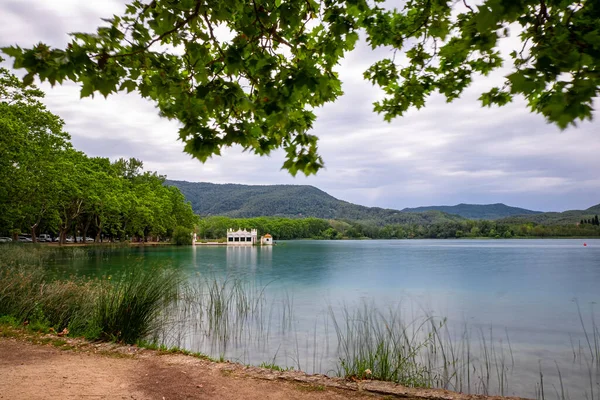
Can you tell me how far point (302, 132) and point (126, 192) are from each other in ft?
134

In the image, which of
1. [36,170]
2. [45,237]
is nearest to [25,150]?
[36,170]

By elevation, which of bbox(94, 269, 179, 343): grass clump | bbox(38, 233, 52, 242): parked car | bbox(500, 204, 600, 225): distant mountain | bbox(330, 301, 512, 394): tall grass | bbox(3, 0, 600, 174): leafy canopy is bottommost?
bbox(330, 301, 512, 394): tall grass

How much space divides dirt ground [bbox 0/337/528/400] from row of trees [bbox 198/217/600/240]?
3155 inches

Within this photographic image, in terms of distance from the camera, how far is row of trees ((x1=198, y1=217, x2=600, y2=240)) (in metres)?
93.0

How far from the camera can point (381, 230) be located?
422ft

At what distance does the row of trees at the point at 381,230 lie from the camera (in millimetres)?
93000

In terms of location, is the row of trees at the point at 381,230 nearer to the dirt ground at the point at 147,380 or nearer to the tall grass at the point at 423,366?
the tall grass at the point at 423,366

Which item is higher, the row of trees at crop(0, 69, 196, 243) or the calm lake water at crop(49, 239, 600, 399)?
the row of trees at crop(0, 69, 196, 243)

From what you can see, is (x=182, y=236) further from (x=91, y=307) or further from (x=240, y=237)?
(x=91, y=307)

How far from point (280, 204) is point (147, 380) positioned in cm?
16800

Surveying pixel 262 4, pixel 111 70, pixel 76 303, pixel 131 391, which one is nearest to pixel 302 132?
pixel 262 4

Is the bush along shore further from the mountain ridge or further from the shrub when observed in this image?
the mountain ridge

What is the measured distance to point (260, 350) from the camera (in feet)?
24.1

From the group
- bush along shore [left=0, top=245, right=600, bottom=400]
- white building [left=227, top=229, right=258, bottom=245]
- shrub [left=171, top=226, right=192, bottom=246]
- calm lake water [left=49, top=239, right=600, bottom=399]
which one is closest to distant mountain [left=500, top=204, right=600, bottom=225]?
white building [left=227, top=229, right=258, bottom=245]
